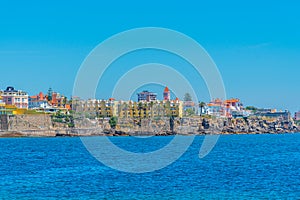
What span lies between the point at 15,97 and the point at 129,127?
2962cm

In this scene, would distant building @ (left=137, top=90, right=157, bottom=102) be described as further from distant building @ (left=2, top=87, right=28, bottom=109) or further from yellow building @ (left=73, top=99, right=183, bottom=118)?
distant building @ (left=2, top=87, right=28, bottom=109)

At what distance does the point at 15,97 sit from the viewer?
12744cm

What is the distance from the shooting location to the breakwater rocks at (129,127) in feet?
329

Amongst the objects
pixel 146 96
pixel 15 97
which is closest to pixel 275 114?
pixel 146 96

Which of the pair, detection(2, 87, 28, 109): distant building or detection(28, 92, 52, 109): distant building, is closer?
detection(2, 87, 28, 109): distant building

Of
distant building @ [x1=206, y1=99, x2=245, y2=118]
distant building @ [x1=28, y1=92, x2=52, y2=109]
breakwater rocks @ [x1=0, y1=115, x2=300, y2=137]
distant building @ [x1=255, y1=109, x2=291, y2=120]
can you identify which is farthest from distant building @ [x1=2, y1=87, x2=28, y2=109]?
distant building @ [x1=255, y1=109, x2=291, y2=120]

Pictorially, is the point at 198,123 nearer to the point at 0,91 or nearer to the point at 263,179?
the point at 0,91

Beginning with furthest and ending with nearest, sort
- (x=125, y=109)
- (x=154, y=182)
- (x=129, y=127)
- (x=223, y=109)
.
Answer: (x=223, y=109) → (x=125, y=109) → (x=129, y=127) → (x=154, y=182)

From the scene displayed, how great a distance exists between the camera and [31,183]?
2895 cm

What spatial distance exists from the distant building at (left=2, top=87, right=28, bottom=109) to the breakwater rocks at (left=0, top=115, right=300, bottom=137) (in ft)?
69.5

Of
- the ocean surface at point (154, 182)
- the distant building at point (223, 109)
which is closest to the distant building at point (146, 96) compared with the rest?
the distant building at point (223, 109)

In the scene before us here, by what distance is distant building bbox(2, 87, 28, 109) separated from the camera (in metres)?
127

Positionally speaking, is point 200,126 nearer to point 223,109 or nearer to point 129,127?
point 129,127

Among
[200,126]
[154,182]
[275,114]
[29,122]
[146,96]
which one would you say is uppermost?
[146,96]
